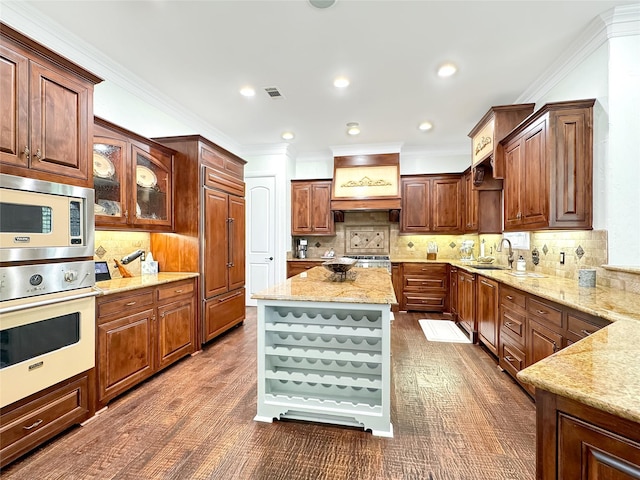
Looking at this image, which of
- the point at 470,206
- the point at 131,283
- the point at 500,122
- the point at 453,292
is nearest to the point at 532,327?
the point at 500,122

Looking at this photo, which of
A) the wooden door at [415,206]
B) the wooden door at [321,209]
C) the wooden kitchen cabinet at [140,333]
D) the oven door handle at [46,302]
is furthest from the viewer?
the wooden door at [321,209]

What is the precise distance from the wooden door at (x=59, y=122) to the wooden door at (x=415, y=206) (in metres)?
4.65

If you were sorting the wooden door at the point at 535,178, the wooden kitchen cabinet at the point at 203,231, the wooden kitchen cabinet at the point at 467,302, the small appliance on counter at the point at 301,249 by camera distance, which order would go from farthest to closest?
the small appliance on counter at the point at 301,249
the wooden kitchen cabinet at the point at 467,302
the wooden kitchen cabinet at the point at 203,231
the wooden door at the point at 535,178

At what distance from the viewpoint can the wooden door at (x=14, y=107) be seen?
1635mm

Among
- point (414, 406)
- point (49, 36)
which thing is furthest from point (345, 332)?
point (49, 36)

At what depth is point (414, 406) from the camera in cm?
230

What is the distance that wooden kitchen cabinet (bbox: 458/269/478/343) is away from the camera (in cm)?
372

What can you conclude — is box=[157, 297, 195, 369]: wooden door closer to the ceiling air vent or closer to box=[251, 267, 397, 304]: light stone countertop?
box=[251, 267, 397, 304]: light stone countertop

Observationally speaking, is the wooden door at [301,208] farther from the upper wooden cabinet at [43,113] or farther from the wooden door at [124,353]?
the upper wooden cabinet at [43,113]

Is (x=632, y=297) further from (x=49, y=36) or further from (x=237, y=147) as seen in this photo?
(x=237, y=147)

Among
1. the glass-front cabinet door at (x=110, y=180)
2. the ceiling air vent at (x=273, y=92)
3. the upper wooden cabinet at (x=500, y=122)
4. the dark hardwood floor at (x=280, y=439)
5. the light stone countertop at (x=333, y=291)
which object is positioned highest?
the ceiling air vent at (x=273, y=92)

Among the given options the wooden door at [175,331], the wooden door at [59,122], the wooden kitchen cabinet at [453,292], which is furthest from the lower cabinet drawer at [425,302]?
the wooden door at [59,122]

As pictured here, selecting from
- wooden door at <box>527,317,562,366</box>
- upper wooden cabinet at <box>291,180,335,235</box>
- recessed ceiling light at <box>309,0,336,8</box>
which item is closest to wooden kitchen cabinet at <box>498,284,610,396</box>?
wooden door at <box>527,317,562,366</box>

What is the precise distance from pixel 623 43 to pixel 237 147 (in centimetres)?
492
